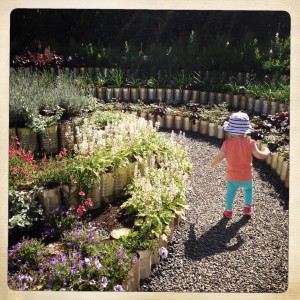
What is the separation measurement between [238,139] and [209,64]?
1.17 metres

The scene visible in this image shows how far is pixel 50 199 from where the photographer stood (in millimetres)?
3986

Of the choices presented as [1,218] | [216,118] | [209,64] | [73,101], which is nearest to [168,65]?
[209,64]

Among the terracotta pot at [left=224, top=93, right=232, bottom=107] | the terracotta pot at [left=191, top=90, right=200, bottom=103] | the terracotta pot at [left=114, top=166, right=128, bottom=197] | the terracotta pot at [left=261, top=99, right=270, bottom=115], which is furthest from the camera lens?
the terracotta pot at [left=191, top=90, right=200, bottom=103]

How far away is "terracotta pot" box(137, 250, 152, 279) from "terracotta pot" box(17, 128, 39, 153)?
62.0 inches

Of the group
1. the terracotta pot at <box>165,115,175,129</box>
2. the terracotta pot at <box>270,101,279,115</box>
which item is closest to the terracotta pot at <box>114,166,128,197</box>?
the terracotta pot at <box>165,115,175,129</box>

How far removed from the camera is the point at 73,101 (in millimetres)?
5066

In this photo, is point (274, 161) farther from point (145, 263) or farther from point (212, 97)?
point (145, 263)

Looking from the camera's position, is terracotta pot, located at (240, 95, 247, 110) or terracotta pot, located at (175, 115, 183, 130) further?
terracotta pot, located at (175, 115, 183, 130)

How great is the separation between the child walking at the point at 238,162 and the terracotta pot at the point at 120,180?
3.13ft

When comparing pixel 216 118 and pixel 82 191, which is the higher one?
pixel 216 118

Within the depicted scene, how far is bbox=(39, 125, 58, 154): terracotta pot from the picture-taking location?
4563 mm

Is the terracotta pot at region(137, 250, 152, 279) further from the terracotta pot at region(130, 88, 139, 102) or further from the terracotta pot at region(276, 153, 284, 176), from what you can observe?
the terracotta pot at region(130, 88, 139, 102)

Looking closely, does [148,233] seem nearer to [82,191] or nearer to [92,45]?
[82,191]

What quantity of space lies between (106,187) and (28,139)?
92cm
